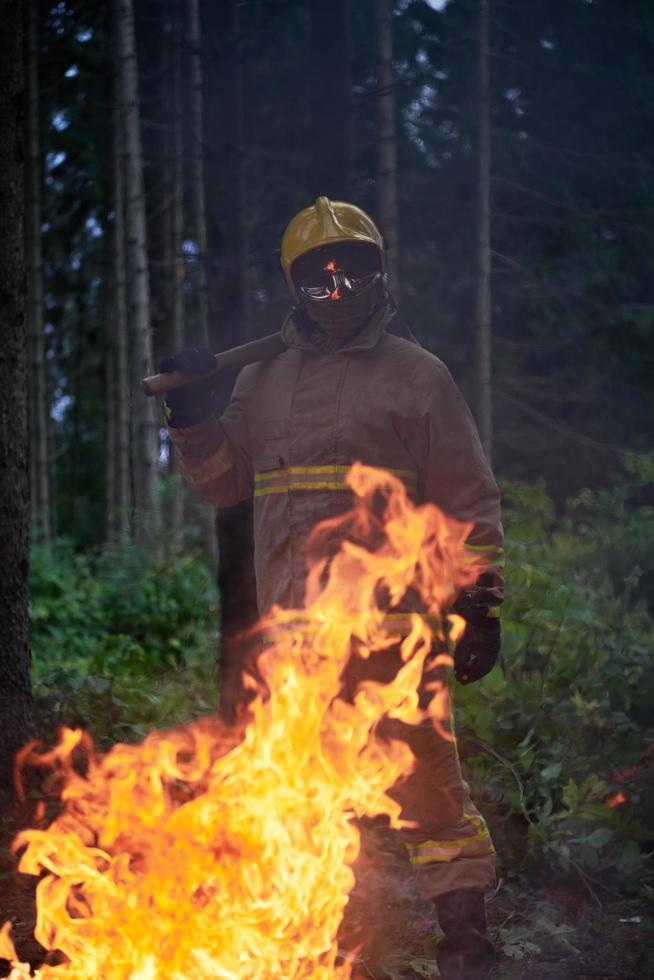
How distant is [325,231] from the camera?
365cm

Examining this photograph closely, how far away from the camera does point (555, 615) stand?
220 inches

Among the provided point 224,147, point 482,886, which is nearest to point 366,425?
point 482,886

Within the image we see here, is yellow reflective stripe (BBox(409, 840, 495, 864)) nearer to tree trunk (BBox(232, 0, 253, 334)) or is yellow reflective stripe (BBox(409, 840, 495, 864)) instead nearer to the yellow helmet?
the yellow helmet

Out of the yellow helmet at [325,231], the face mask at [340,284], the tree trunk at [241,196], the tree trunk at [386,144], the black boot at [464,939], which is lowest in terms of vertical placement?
the black boot at [464,939]

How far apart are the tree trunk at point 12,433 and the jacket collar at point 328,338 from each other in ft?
5.05

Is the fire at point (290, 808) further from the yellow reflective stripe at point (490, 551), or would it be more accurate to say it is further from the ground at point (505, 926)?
the ground at point (505, 926)

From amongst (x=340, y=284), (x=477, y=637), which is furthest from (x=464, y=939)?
(x=340, y=284)

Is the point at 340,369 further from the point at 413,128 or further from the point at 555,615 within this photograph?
the point at 413,128

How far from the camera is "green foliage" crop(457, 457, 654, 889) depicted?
459 cm

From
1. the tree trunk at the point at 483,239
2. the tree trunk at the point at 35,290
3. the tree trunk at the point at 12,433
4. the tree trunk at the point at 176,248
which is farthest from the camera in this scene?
the tree trunk at the point at 35,290

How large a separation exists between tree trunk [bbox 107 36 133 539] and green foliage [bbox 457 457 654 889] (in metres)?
9.79

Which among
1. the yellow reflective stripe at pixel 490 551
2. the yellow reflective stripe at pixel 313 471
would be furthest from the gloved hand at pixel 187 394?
the yellow reflective stripe at pixel 490 551

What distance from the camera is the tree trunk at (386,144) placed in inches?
379

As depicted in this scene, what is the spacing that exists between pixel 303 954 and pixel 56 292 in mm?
19974
